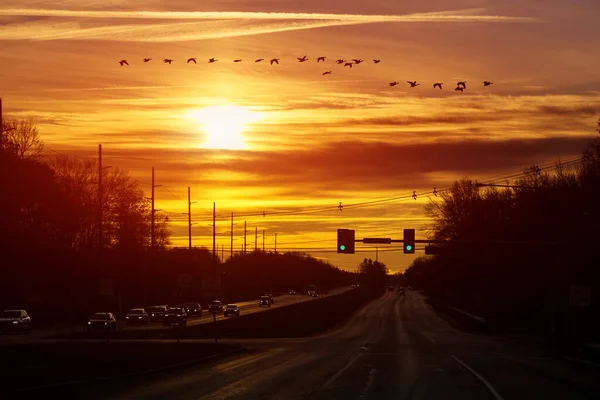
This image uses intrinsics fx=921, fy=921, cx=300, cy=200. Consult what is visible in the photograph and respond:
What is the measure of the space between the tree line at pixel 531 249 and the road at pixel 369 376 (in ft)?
29.4

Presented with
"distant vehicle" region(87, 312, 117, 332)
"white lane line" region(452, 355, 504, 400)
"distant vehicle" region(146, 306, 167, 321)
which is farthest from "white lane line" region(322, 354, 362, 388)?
"distant vehicle" region(146, 306, 167, 321)

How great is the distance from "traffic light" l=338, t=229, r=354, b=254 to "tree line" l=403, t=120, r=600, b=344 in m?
7.02

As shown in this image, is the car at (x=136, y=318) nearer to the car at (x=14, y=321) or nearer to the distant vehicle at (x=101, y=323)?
the distant vehicle at (x=101, y=323)

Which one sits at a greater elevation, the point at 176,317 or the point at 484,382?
the point at 484,382

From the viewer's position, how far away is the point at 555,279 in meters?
56.5

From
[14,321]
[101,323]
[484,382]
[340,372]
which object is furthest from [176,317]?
[484,382]

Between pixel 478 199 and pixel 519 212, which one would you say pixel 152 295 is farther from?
pixel 519 212

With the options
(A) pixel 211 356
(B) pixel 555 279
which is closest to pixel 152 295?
(B) pixel 555 279

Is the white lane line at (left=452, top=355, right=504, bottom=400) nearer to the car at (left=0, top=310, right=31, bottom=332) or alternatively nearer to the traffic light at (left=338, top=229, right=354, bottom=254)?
the traffic light at (left=338, top=229, right=354, bottom=254)

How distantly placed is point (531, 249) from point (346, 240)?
2842cm

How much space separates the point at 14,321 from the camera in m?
63.5

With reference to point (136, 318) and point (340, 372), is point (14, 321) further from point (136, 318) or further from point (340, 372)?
point (340, 372)

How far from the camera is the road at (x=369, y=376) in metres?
25.0

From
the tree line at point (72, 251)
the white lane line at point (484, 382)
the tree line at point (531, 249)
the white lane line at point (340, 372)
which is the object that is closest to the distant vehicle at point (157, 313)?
the tree line at point (72, 251)
